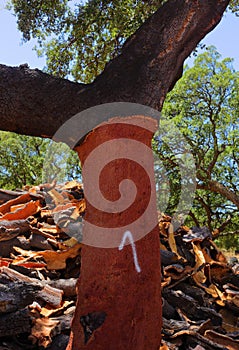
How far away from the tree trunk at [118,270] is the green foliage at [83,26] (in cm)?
463

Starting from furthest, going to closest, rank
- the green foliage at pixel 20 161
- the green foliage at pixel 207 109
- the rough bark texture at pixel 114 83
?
1. the green foliage at pixel 20 161
2. the green foliage at pixel 207 109
3. the rough bark texture at pixel 114 83

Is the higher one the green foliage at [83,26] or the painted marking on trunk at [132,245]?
the green foliage at [83,26]

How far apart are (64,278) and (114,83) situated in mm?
2512

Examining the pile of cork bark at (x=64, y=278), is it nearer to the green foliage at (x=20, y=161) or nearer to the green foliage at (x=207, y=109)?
the green foliage at (x=207, y=109)

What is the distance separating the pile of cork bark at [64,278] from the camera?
348 cm

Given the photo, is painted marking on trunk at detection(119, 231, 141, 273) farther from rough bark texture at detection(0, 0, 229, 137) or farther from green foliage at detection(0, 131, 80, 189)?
green foliage at detection(0, 131, 80, 189)

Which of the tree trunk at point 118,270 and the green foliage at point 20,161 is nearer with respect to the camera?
the tree trunk at point 118,270

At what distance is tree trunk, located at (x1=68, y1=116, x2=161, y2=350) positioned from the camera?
9.60ft

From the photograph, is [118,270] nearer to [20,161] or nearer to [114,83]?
[114,83]

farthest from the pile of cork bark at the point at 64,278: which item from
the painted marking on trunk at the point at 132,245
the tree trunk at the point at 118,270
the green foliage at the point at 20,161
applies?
the green foliage at the point at 20,161

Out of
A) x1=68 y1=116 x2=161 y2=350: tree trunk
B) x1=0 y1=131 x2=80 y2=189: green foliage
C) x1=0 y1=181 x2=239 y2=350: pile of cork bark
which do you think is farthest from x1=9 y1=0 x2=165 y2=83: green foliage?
x1=0 y1=131 x2=80 y2=189: green foliage

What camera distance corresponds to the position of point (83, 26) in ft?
24.2

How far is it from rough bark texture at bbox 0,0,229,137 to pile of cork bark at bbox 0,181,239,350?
1400 millimetres

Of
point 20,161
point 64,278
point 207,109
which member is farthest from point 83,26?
point 20,161
